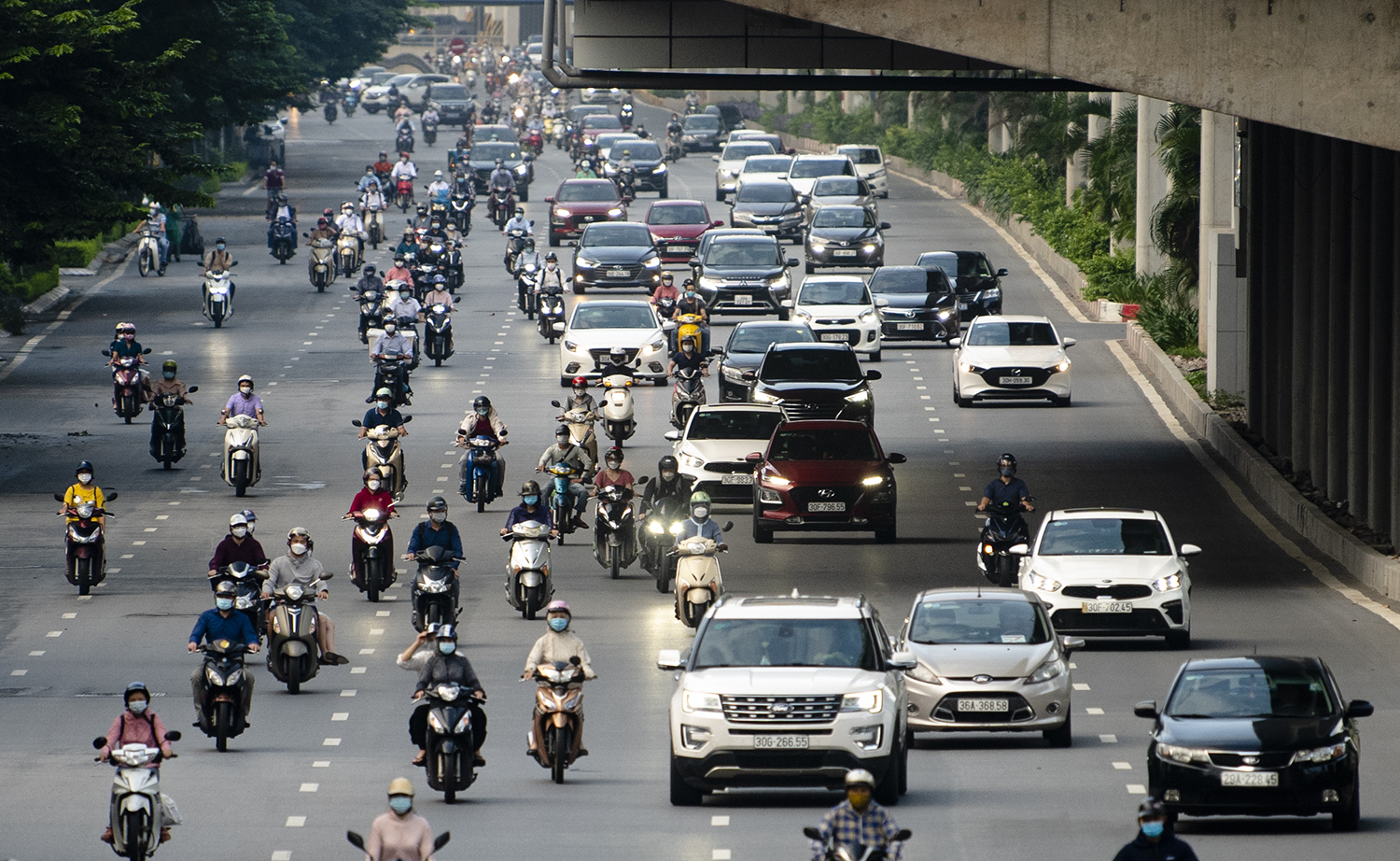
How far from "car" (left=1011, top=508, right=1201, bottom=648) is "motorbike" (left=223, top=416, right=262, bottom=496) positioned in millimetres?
12943

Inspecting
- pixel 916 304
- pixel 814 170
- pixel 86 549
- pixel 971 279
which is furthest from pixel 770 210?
pixel 86 549

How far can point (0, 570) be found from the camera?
30.7 meters

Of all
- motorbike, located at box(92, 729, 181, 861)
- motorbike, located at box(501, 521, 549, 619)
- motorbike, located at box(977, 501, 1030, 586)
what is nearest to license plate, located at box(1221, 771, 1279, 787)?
motorbike, located at box(92, 729, 181, 861)

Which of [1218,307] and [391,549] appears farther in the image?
[1218,307]

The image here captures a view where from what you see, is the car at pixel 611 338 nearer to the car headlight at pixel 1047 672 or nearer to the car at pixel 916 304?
the car at pixel 916 304

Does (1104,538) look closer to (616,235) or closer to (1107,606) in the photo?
(1107,606)

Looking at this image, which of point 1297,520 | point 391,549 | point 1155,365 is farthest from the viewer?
point 1155,365

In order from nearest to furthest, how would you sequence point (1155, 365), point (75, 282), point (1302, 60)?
point (1302, 60)
point (1155, 365)
point (75, 282)

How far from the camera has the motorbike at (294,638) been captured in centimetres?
2330

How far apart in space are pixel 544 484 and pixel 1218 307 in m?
14.0

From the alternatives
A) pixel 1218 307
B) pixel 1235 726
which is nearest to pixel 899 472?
pixel 1218 307

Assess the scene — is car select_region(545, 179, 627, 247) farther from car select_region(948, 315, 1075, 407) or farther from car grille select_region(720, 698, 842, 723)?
car grille select_region(720, 698, 842, 723)

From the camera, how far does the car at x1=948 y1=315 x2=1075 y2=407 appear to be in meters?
45.0

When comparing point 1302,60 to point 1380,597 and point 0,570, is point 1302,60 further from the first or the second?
point 0,570
